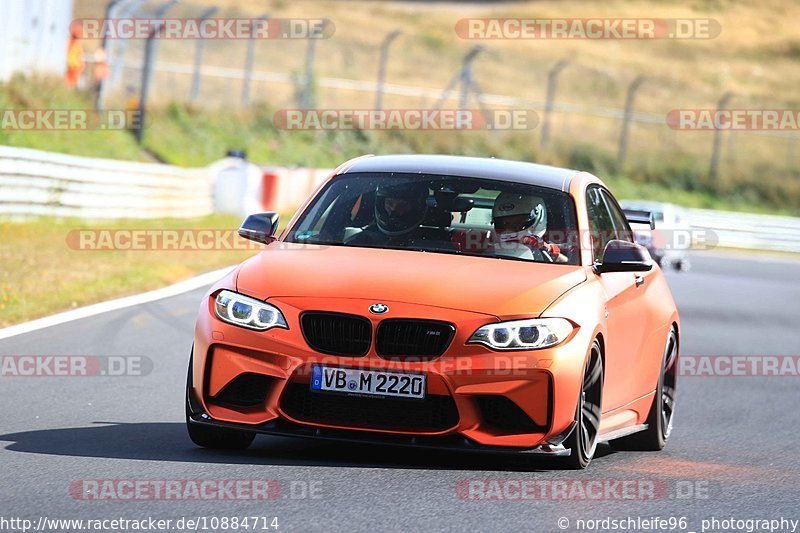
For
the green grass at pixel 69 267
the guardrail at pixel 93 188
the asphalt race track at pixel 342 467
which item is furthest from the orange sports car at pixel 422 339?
the guardrail at pixel 93 188

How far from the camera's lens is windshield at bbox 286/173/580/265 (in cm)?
784

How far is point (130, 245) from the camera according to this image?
20.6m

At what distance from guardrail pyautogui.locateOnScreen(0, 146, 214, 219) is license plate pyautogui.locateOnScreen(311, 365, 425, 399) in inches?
559

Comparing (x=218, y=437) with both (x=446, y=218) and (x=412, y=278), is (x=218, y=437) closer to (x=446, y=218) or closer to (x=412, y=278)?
(x=412, y=278)

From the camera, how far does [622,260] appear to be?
7816mm

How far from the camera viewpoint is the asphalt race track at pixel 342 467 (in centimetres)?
601

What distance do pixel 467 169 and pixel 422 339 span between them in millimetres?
1761

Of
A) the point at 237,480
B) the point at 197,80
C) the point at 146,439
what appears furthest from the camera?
the point at 197,80

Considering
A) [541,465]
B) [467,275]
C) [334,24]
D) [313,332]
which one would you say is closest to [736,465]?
[541,465]

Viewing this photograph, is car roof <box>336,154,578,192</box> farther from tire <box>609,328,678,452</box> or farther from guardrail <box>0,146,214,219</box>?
guardrail <box>0,146,214,219</box>

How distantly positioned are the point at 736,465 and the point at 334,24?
60.6 metres

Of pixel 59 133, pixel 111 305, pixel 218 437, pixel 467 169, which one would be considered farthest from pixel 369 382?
pixel 59 133

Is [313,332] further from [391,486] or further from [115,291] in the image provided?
[115,291]

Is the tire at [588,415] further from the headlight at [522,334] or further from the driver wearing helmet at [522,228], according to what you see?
the driver wearing helmet at [522,228]
